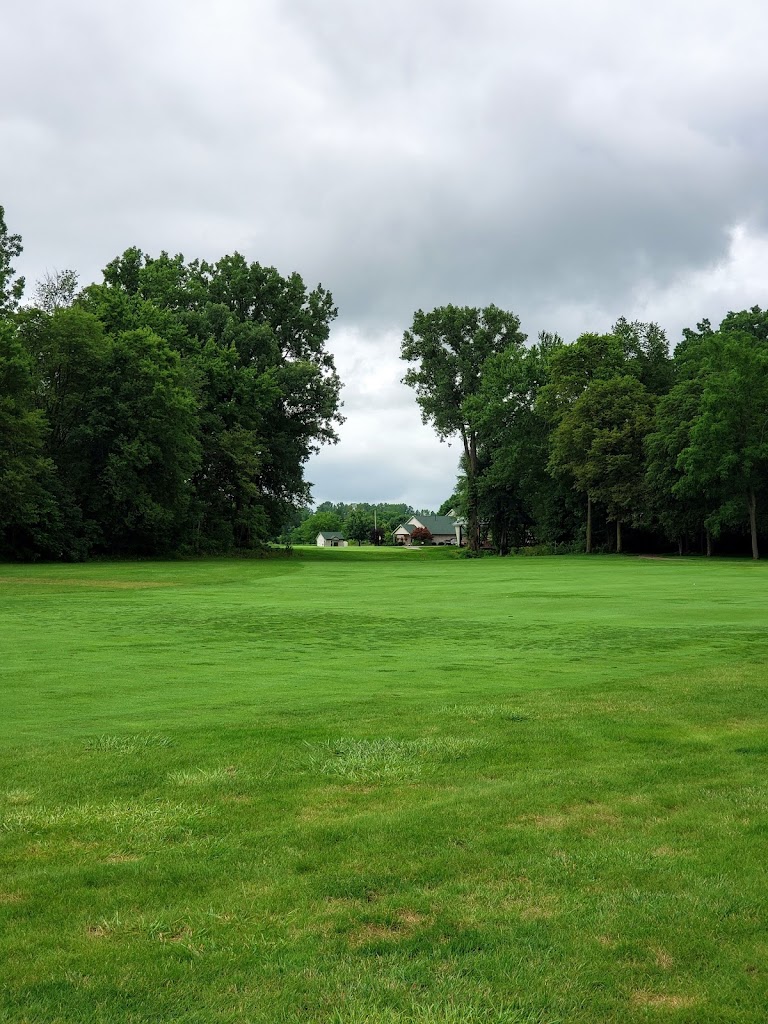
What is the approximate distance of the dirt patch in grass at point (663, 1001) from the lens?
3.78 m

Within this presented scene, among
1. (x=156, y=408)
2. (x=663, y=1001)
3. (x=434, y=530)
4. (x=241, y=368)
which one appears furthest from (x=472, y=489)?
(x=434, y=530)

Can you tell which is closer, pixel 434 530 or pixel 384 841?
pixel 384 841

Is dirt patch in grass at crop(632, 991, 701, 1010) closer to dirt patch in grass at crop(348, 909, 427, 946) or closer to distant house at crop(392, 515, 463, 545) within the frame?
dirt patch in grass at crop(348, 909, 427, 946)

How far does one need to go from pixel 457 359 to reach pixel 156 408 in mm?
41319

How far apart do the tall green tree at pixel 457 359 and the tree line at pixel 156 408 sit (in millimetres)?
13728

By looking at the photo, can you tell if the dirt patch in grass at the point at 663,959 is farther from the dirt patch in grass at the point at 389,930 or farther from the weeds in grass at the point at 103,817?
the weeds in grass at the point at 103,817

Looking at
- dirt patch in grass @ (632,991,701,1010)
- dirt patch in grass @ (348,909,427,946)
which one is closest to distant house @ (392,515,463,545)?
dirt patch in grass @ (348,909,427,946)

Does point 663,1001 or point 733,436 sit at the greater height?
point 733,436

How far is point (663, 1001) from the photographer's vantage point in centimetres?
382

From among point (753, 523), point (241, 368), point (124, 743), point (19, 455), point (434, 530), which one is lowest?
point (124, 743)

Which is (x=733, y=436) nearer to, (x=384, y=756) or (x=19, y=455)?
(x=19, y=455)

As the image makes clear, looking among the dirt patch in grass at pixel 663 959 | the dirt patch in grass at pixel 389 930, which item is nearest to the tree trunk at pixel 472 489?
the dirt patch in grass at pixel 389 930

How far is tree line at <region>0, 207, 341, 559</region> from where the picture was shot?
57.4 metres

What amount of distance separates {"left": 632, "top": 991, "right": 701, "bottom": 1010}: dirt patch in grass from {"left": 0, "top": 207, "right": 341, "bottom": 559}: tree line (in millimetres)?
52084
